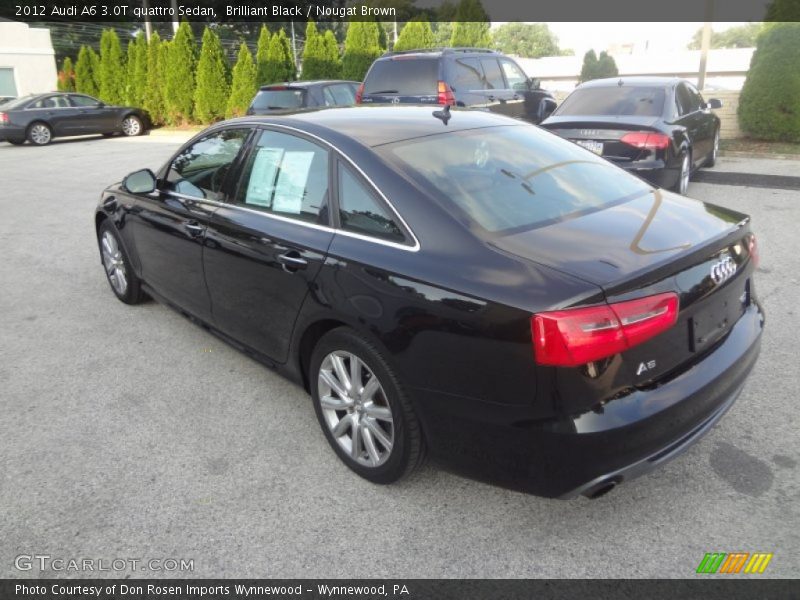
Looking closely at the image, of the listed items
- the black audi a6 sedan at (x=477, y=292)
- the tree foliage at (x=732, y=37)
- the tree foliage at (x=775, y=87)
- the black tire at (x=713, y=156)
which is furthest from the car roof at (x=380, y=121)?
the tree foliage at (x=732, y=37)

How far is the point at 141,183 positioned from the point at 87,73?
27.2 metres

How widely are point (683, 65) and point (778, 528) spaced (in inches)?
2164

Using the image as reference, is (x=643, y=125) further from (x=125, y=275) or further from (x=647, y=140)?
(x=125, y=275)

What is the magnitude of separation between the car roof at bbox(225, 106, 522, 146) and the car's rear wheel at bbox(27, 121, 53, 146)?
19052mm

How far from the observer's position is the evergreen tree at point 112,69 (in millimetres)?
26375

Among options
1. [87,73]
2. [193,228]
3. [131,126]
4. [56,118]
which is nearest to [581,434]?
[193,228]

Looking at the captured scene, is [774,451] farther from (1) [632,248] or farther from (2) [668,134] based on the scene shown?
(2) [668,134]

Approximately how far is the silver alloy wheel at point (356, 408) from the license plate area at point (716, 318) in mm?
1226

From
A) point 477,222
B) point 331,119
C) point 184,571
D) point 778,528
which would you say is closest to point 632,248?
point 477,222

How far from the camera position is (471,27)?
23.8 m

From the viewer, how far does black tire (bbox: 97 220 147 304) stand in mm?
5113

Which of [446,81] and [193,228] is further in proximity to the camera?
[446,81]

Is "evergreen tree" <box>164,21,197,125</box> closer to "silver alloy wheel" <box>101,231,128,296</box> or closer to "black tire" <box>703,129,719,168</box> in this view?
"black tire" <box>703,129,719,168</box>

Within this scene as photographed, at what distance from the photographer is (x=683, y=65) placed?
5019 centimetres
